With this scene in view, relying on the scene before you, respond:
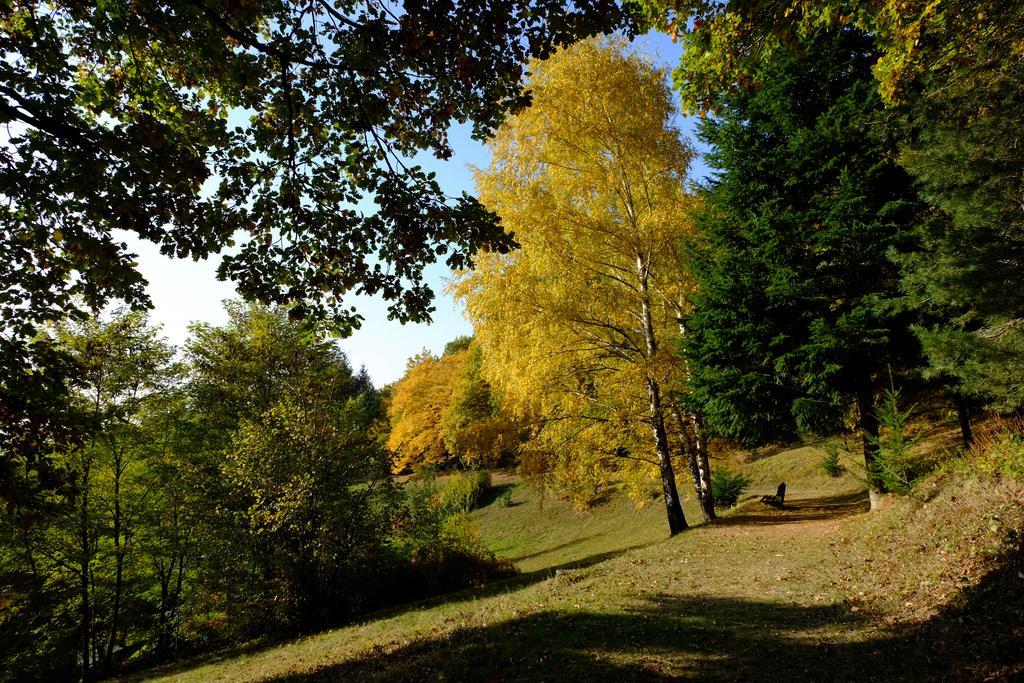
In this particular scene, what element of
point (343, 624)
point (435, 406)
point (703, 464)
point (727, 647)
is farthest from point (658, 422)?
point (435, 406)

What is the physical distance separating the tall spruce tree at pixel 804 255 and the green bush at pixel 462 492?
483 inches

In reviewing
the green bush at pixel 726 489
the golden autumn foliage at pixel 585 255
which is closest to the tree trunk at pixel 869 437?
the golden autumn foliage at pixel 585 255

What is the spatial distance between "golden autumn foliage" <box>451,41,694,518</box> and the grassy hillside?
366 cm

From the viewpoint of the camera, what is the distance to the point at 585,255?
12266mm

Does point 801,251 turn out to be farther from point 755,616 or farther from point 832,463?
point 832,463

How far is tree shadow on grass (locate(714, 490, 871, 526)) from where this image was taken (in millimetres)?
12148

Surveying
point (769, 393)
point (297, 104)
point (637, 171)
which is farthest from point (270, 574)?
point (637, 171)

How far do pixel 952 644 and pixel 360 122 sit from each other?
7.16m

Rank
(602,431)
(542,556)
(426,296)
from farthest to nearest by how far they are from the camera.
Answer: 1. (542,556)
2. (602,431)
3. (426,296)

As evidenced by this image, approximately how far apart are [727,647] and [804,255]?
849 centimetres

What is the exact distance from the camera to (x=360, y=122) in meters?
4.57

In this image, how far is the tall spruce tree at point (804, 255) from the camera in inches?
387

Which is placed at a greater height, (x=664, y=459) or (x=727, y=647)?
(x=664, y=459)

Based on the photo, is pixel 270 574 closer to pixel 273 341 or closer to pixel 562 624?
pixel 562 624
